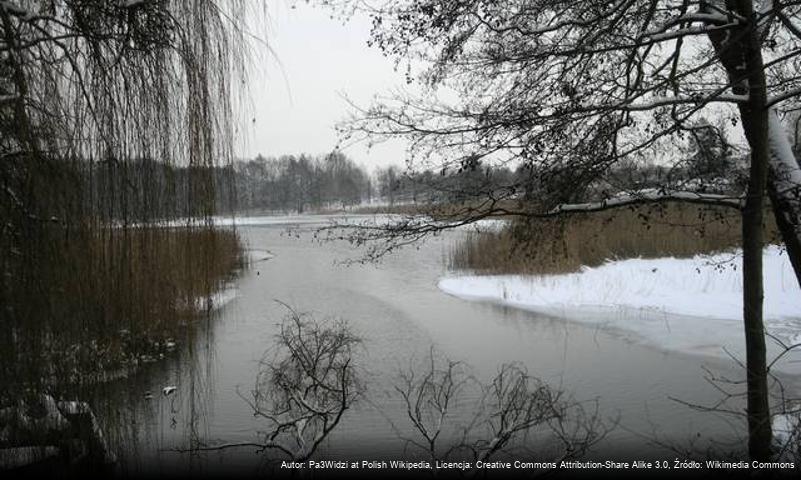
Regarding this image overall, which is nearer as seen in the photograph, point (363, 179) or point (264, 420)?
point (264, 420)

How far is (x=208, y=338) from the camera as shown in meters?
2.19

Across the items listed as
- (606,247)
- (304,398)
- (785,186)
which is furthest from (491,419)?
(606,247)

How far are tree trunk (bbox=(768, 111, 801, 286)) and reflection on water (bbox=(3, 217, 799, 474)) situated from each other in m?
2.10

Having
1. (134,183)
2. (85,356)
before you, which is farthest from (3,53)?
(85,356)

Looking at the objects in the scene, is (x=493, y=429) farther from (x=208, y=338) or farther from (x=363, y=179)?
(x=363, y=179)

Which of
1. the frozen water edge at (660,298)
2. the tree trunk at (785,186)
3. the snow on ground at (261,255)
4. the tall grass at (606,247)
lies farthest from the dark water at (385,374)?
the snow on ground at (261,255)

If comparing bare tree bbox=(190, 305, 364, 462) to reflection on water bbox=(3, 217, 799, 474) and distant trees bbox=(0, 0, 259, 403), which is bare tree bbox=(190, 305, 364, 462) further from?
distant trees bbox=(0, 0, 259, 403)

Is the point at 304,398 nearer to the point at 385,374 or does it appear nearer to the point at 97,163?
the point at 385,374

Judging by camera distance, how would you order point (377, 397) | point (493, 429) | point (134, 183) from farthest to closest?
point (377, 397) → point (493, 429) → point (134, 183)

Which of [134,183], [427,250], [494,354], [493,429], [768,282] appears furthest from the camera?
[427,250]

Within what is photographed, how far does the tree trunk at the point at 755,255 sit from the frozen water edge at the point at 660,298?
529 cm

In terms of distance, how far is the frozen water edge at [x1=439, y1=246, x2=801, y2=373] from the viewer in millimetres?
10375

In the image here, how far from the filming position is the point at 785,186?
4020 millimetres

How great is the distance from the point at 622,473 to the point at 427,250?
19482 mm
